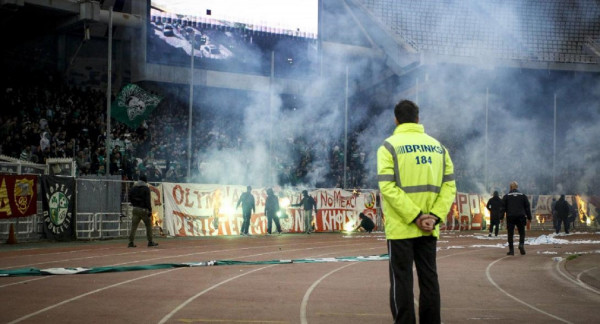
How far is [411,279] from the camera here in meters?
5.72

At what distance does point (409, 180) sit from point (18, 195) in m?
16.3

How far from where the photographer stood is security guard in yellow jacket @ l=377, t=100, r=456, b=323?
5668 millimetres

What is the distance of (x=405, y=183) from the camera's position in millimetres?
5812

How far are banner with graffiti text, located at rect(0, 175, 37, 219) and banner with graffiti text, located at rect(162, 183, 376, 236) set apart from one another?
4.91 meters

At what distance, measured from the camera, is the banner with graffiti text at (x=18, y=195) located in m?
19.3

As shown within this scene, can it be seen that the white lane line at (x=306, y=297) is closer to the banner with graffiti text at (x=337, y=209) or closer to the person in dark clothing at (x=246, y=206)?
the person in dark clothing at (x=246, y=206)

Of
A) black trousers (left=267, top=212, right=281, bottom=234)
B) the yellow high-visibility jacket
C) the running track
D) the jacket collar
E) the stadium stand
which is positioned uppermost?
the stadium stand

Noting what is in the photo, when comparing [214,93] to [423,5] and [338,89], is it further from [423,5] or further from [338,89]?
[423,5]

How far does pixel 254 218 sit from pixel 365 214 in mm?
6117

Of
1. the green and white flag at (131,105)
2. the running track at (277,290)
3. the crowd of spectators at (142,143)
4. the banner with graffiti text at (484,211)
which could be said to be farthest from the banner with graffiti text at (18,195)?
the banner with graffiti text at (484,211)

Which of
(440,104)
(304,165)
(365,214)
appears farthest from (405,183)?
(440,104)

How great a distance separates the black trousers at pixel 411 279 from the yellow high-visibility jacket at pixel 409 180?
11 centimetres

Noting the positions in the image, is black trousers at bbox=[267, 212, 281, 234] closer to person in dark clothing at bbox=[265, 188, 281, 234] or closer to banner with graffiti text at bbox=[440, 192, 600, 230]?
person in dark clothing at bbox=[265, 188, 281, 234]

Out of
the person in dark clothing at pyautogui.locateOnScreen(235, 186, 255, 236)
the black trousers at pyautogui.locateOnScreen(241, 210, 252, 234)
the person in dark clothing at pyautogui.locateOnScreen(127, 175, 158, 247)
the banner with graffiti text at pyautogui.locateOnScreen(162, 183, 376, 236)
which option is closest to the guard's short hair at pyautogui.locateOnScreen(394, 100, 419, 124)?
the person in dark clothing at pyautogui.locateOnScreen(127, 175, 158, 247)
